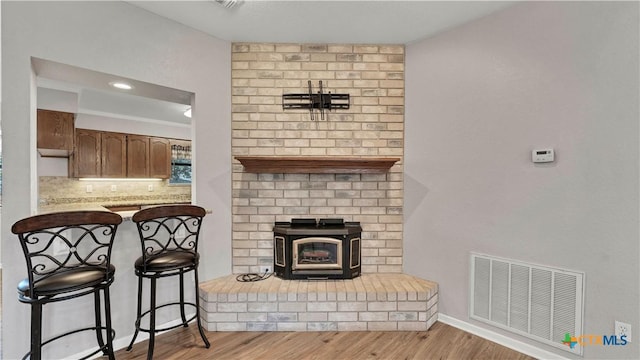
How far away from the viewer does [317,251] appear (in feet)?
9.26

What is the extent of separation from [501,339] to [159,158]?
6.05 meters

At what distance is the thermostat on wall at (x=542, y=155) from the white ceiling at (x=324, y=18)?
1.17 meters

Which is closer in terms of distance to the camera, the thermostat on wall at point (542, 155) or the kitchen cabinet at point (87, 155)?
the thermostat on wall at point (542, 155)

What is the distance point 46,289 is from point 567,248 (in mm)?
3146

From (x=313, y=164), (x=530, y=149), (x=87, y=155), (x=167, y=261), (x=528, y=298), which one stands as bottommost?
(x=528, y=298)

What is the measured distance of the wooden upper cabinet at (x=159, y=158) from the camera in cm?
569

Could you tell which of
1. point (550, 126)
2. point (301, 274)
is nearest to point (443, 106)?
point (550, 126)

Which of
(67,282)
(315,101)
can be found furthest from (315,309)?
(315,101)

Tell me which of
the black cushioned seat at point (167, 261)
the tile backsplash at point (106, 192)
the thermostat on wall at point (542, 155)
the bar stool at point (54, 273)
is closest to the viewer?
the bar stool at point (54, 273)

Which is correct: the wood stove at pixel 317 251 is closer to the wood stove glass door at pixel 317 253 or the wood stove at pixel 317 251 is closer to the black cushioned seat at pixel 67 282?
the wood stove glass door at pixel 317 253

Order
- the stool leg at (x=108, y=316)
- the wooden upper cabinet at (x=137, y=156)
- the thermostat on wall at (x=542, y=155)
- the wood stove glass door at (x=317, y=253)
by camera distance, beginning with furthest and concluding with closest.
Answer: the wooden upper cabinet at (x=137, y=156) < the wood stove glass door at (x=317, y=253) < the thermostat on wall at (x=542, y=155) < the stool leg at (x=108, y=316)

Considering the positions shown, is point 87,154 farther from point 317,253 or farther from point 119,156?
point 317,253

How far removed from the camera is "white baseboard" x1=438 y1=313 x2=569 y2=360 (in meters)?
2.09

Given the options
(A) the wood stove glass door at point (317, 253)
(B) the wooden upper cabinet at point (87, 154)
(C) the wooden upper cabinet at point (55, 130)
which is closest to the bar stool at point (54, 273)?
(A) the wood stove glass door at point (317, 253)
